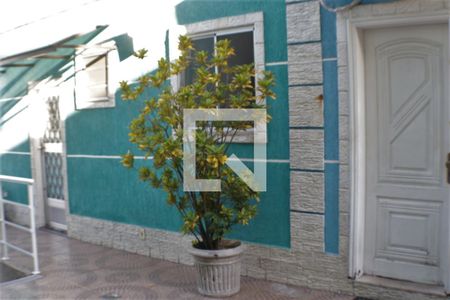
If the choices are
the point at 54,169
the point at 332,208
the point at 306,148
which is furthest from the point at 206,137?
the point at 54,169

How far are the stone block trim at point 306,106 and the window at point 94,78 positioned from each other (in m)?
2.95

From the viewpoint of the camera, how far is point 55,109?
9156 millimetres

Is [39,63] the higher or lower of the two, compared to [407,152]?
higher

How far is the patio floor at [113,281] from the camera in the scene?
552cm

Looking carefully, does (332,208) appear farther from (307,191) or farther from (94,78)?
(94,78)

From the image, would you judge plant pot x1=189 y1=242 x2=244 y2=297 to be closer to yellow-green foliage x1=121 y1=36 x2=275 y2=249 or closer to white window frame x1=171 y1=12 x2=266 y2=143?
yellow-green foliage x1=121 y1=36 x2=275 y2=249

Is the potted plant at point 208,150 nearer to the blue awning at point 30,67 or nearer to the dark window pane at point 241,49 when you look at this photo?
the dark window pane at point 241,49

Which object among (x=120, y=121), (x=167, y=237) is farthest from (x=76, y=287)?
(x=120, y=121)

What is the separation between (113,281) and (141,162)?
1661 millimetres

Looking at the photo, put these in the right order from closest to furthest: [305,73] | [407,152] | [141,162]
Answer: [407,152] < [305,73] < [141,162]

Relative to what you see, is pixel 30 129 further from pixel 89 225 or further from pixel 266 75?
pixel 266 75

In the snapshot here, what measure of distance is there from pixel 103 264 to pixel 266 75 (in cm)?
332

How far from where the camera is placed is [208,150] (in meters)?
5.05

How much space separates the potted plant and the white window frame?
0.28 metres
